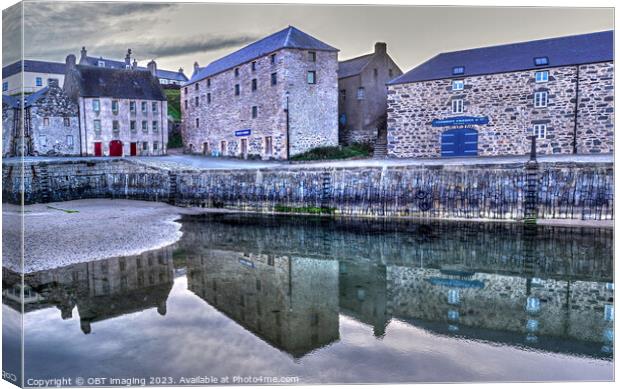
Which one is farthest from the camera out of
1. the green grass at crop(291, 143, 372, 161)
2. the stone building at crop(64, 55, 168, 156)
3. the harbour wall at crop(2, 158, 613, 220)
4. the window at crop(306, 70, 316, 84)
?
the window at crop(306, 70, 316, 84)

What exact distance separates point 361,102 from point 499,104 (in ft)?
20.1

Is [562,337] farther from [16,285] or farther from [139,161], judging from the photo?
[139,161]

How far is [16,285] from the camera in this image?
14.5 feet

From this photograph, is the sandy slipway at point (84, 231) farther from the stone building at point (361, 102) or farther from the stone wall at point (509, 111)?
the stone wall at point (509, 111)

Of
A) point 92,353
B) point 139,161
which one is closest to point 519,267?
point 92,353

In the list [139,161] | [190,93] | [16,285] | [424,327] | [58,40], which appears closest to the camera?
[16,285]

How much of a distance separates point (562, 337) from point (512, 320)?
68 cm

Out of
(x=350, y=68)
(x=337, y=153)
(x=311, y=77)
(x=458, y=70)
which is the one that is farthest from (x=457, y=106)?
(x=311, y=77)

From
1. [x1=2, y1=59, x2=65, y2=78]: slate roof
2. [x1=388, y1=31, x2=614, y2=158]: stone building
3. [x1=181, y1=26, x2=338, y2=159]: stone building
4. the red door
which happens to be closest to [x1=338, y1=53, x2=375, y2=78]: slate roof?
[x1=181, y1=26, x2=338, y2=159]: stone building

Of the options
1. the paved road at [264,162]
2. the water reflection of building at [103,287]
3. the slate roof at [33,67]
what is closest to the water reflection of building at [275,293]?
the water reflection of building at [103,287]

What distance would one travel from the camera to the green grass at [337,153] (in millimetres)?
17078

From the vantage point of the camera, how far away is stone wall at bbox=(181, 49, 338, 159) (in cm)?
1773

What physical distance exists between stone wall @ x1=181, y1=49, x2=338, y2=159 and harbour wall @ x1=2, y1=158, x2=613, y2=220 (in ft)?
6.35

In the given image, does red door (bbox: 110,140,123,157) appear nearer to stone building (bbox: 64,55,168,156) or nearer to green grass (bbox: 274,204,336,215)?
stone building (bbox: 64,55,168,156)
